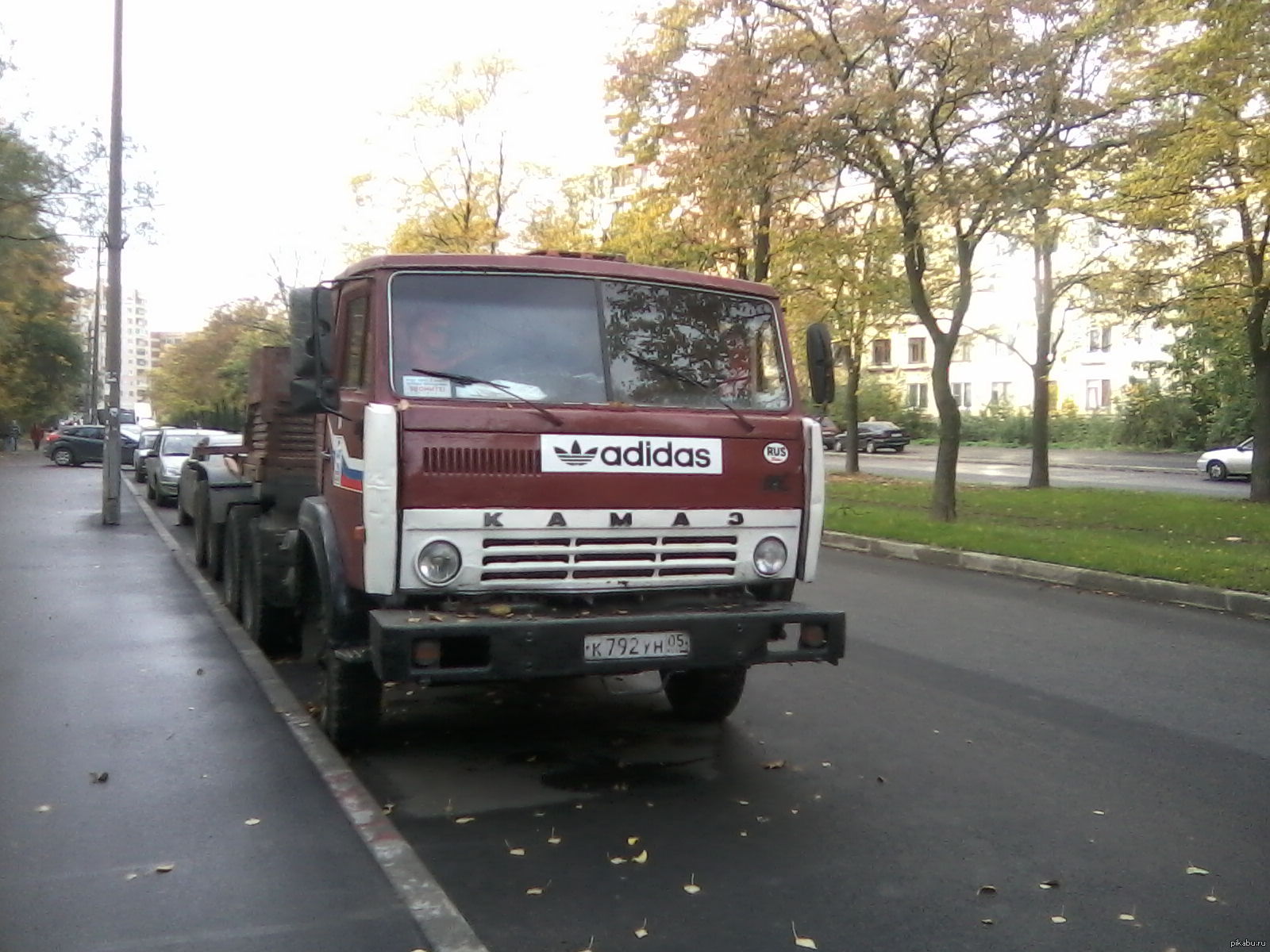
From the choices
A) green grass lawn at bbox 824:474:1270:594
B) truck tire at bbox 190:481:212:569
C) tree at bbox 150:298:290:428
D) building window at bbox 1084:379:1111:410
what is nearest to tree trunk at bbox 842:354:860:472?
green grass lawn at bbox 824:474:1270:594

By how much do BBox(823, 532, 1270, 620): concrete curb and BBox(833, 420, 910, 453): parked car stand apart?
1391 inches

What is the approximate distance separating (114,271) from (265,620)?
13166 millimetres

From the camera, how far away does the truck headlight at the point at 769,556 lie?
229 inches

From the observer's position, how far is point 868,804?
520cm

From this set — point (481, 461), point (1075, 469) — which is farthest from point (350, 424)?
point (1075, 469)

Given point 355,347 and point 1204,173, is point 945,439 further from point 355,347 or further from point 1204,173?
point 355,347

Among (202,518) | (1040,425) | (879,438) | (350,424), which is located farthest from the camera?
(879,438)

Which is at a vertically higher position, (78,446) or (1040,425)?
(1040,425)

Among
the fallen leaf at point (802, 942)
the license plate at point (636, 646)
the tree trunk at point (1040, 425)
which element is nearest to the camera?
the fallen leaf at point (802, 942)

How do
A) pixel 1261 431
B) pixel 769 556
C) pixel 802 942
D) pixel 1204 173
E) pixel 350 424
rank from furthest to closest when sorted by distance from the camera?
pixel 1261 431 → pixel 1204 173 → pixel 769 556 → pixel 350 424 → pixel 802 942

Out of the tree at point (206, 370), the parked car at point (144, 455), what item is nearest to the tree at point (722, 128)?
the parked car at point (144, 455)

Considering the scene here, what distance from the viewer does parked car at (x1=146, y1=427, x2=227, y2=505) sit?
21.8m

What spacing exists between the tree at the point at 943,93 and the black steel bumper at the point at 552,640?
1124 cm

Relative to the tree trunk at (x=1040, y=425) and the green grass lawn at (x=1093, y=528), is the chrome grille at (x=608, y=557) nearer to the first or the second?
the green grass lawn at (x=1093, y=528)
